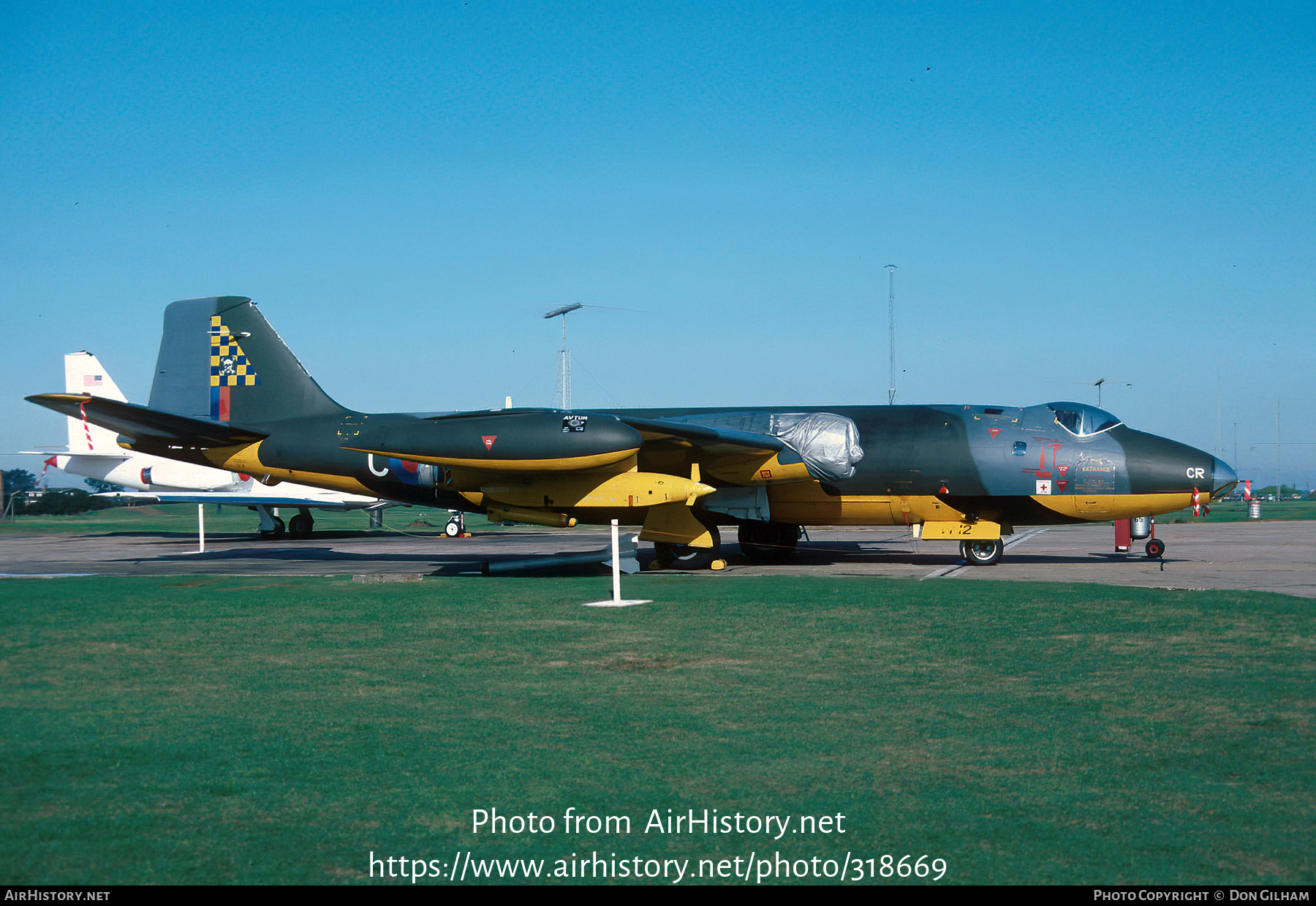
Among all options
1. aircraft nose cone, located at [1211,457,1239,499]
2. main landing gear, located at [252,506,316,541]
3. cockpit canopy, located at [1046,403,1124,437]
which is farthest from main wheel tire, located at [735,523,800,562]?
main landing gear, located at [252,506,316,541]

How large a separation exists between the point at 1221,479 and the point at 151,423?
21.0 m

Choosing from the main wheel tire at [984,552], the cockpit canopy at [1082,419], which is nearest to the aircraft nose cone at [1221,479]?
the cockpit canopy at [1082,419]

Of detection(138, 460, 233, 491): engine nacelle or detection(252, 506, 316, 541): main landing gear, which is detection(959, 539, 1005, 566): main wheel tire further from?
detection(138, 460, 233, 491): engine nacelle

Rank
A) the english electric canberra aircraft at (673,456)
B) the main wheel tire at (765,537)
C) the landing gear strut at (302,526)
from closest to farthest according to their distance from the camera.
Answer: the english electric canberra aircraft at (673,456), the main wheel tire at (765,537), the landing gear strut at (302,526)

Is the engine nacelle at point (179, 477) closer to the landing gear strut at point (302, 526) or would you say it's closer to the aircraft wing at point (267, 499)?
the aircraft wing at point (267, 499)

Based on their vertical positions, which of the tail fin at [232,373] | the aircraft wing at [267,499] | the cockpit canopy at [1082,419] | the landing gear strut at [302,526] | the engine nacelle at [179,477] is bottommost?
the landing gear strut at [302,526]

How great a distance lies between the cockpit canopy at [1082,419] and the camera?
66.2 feet

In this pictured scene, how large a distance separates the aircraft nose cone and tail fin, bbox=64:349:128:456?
34499mm

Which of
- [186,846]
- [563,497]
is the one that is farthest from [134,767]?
[563,497]

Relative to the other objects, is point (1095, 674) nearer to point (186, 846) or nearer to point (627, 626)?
point (627, 626)

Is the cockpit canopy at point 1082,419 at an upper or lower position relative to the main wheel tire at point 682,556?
upper

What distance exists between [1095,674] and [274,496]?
104ft

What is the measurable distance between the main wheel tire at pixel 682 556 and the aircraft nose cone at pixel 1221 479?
9.57 meters

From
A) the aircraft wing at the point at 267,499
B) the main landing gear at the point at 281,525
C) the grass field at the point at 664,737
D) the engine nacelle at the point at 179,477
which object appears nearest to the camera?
the grass field at the point at 664,737
